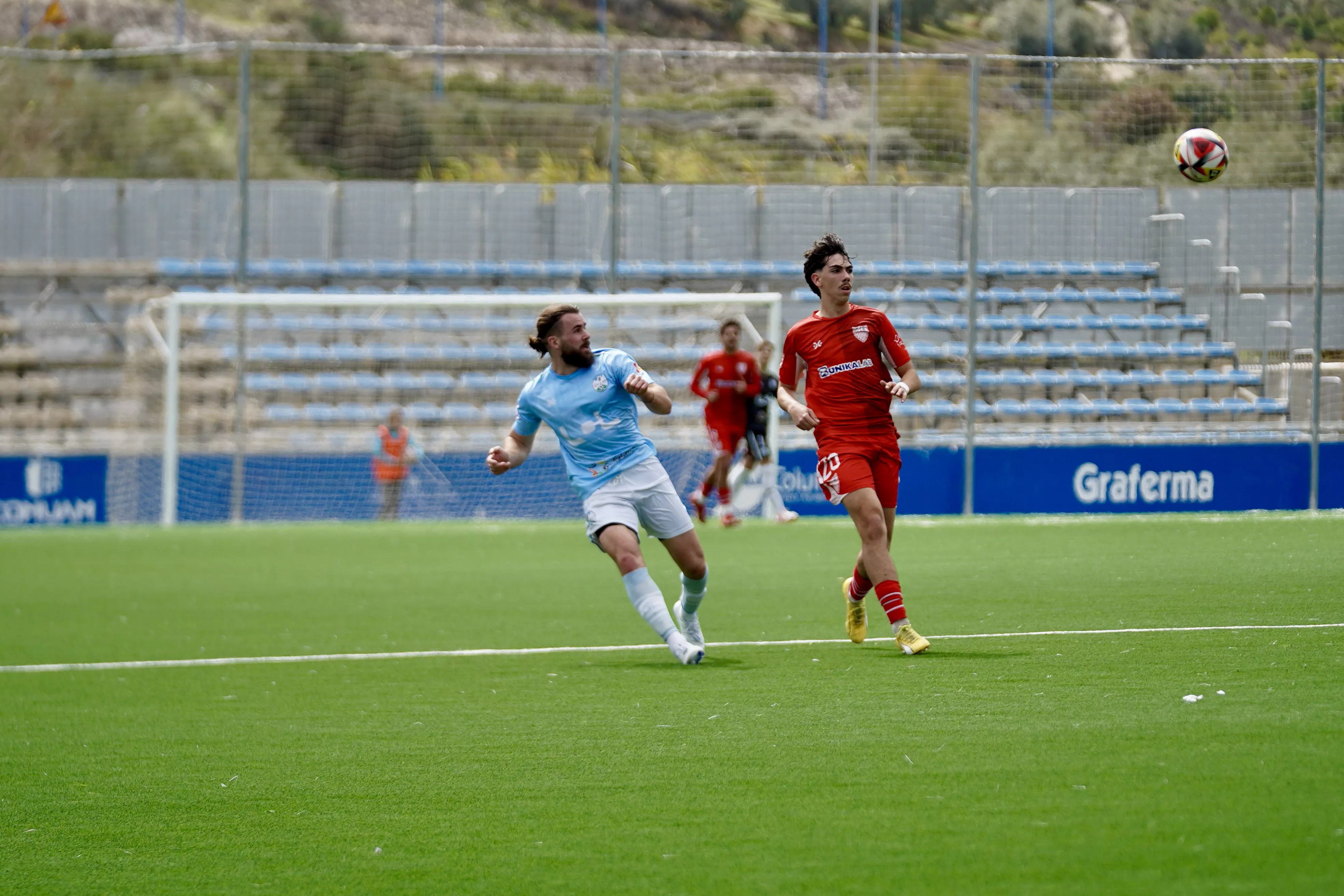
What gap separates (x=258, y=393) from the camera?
24.4 metres

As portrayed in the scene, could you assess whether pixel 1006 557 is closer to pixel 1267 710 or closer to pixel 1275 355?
pixel 1267 710

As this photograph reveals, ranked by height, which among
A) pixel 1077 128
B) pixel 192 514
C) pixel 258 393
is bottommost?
pixel 192 514

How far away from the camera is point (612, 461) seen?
799 cm

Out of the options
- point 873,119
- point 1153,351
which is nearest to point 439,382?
point 873,119

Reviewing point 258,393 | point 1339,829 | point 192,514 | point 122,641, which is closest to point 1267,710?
point 1339,829

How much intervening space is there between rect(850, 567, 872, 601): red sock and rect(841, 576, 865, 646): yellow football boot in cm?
2

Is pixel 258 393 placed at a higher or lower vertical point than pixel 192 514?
higher

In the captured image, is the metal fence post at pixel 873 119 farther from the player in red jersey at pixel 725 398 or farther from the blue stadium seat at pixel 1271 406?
the blue stadium seat at pixel 1271 406

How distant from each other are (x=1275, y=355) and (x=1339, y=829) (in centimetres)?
1885

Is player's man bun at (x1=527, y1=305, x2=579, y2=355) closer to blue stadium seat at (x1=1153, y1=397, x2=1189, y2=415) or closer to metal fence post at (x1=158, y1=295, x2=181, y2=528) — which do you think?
metal fence post at (x1=158, y1=295, x2=181, y2=528)

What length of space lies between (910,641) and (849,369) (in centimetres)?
142

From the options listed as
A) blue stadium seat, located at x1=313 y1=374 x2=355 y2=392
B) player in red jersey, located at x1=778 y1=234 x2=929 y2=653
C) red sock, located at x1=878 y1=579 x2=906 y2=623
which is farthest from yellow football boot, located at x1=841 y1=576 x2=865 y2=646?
blue stadium seat, located at x1=313 y1=374 x2=355 y2=392

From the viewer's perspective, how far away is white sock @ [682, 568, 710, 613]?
7855mm

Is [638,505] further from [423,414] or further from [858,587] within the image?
[423,414]
